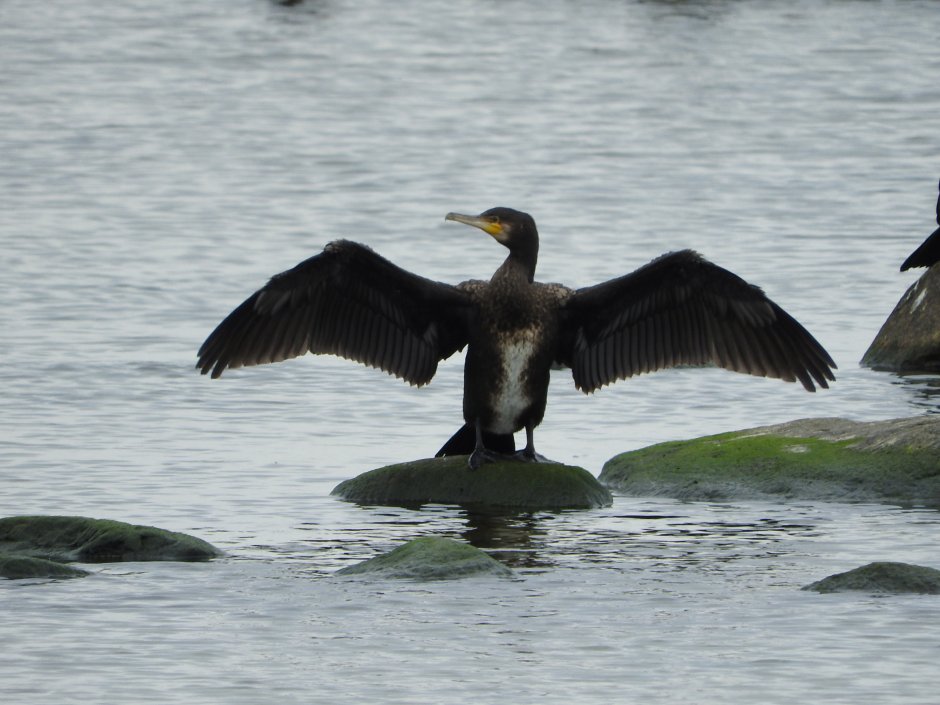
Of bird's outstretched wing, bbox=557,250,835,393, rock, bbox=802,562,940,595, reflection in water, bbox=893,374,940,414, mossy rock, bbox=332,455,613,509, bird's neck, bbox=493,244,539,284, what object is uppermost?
bird's neck, bbox=493,244,539,284

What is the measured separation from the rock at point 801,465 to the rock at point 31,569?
2949mm

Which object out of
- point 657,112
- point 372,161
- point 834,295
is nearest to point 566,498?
point 834,295

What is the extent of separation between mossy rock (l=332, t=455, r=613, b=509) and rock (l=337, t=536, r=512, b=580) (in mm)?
1363

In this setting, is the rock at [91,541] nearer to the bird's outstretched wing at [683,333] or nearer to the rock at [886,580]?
the bird's outstretched wing at [683,333]

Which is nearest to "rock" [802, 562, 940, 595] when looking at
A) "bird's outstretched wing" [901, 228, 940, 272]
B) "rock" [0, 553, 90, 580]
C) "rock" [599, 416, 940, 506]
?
"rock" [599, 416, 940, 506]

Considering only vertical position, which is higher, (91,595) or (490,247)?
(490,247)

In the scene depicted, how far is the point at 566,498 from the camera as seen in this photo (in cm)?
930

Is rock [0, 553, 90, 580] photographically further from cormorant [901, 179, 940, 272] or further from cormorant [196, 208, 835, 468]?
cormorant [901, 179, 940, 272]

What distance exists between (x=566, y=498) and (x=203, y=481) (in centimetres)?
185

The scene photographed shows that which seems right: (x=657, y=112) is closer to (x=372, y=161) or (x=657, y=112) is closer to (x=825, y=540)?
(x=372, y=161)

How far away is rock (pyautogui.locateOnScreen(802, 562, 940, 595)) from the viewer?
746cm

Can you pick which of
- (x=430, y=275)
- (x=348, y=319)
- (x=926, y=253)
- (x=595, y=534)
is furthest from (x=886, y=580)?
(x=430, y=275)

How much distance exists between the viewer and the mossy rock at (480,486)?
9328mm

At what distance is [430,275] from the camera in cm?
1675
